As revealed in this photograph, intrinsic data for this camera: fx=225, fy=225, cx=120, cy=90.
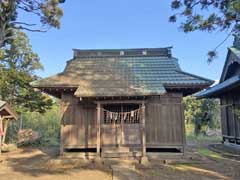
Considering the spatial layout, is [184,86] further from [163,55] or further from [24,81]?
[24,81]

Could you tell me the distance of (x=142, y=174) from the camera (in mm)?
7703

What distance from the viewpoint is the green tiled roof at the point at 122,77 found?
9648mm

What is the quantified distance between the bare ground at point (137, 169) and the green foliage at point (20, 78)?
5607 millimetres

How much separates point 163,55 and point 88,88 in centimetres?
518

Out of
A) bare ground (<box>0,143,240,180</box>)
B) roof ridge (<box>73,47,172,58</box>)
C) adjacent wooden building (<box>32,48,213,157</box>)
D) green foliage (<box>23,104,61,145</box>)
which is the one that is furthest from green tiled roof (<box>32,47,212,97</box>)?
green foliage (<box>23,104,61,145</box>)

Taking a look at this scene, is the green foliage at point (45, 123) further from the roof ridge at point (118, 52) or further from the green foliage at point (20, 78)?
the roof ridge at point (118, 52)

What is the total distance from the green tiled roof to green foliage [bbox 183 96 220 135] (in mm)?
11176

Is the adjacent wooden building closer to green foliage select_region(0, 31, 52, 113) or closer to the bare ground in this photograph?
the bare ground

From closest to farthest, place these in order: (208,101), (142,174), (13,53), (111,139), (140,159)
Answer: (142,174) → (140,159) → (111,139) → (13,53) → (208,101)

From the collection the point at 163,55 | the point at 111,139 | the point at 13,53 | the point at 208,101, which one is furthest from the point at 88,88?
the point at 208,101

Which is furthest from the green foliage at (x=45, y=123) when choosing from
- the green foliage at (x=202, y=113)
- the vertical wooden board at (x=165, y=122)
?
the green foliage at (x=202, y=113)

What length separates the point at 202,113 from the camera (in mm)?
21719

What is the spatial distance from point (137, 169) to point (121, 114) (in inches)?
101

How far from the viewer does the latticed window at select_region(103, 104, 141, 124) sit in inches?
394
